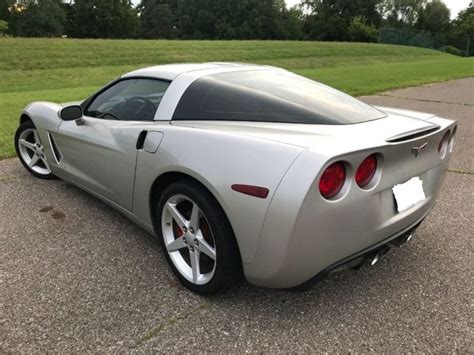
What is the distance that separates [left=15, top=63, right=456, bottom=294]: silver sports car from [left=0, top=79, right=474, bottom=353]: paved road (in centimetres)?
23

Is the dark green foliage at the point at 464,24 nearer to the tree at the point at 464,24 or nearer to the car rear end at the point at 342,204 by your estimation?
the tree at the point at 464,24

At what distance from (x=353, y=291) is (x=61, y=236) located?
2.17m

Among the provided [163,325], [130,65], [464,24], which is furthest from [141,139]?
[464,24]

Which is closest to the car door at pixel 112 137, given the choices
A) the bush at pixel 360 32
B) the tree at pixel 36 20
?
the tree at pixel 36 20

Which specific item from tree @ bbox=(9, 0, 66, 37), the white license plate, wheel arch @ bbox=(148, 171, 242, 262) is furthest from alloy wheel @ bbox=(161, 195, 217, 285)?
tree @ bbox=(9, 0, 66, 37)

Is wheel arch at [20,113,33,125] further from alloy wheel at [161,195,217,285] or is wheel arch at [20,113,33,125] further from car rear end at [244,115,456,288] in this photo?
car rear end at [244,115,456,288]

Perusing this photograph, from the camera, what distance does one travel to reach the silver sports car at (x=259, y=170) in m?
2.18

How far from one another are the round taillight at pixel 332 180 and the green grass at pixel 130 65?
474 centimetres

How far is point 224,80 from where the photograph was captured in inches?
121

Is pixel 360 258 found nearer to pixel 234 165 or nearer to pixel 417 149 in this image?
pixel 417 149

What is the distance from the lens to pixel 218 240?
242 centimetres

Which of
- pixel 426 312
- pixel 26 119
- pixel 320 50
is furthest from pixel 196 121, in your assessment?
pixel 320 50

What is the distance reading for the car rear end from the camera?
212cm

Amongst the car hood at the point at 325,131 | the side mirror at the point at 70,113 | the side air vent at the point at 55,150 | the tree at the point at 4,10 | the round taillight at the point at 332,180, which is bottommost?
the side air vent at the point at 55,150
